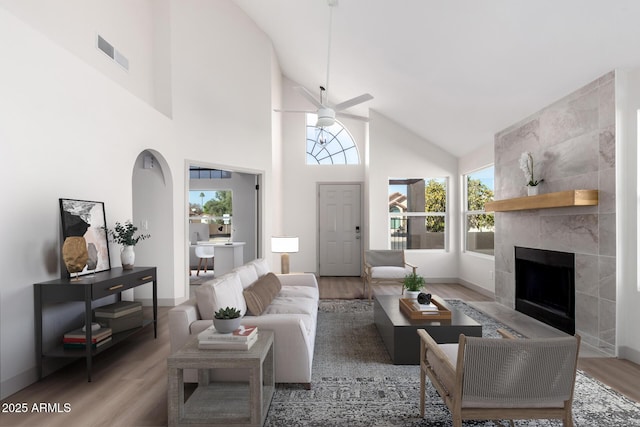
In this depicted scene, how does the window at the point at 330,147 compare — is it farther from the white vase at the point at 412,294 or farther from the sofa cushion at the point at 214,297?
the sofa cushion at the point at 214,297

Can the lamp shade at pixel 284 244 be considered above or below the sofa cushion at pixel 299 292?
above

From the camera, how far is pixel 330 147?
8055 mm

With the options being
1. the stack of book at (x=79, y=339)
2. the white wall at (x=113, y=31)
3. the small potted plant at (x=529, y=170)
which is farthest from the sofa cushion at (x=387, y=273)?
the white wall at (x=113, y=31)

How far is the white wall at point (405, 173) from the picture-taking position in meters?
7.03

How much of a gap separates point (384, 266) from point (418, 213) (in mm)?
1694

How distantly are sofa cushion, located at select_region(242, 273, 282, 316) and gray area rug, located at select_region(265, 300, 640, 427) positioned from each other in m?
0.64

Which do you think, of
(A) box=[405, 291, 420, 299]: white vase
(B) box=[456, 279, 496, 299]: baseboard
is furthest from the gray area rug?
(B) box=[456, 279, 496, 299]: baseboard

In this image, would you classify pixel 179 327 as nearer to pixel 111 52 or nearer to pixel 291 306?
pixel 291 306

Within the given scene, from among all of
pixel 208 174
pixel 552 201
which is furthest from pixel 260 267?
pixel 208 174

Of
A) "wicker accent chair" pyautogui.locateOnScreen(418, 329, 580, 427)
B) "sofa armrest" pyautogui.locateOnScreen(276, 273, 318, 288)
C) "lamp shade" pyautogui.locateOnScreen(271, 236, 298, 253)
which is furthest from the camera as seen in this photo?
"lamp shade" pyautogui.locateOnScreen(271, 236, 298, 253)

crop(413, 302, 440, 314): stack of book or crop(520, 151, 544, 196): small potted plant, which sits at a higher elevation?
crop(520, 151, 544, 196): small potted plant

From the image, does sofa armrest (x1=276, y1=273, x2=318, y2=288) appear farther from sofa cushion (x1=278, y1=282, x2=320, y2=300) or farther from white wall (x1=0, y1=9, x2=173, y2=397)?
white wall (x1=0, y1=9, x2=173, y2=397)

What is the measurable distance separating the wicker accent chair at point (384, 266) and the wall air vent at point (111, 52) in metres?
4.38

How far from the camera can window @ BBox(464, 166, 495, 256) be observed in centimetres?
594
